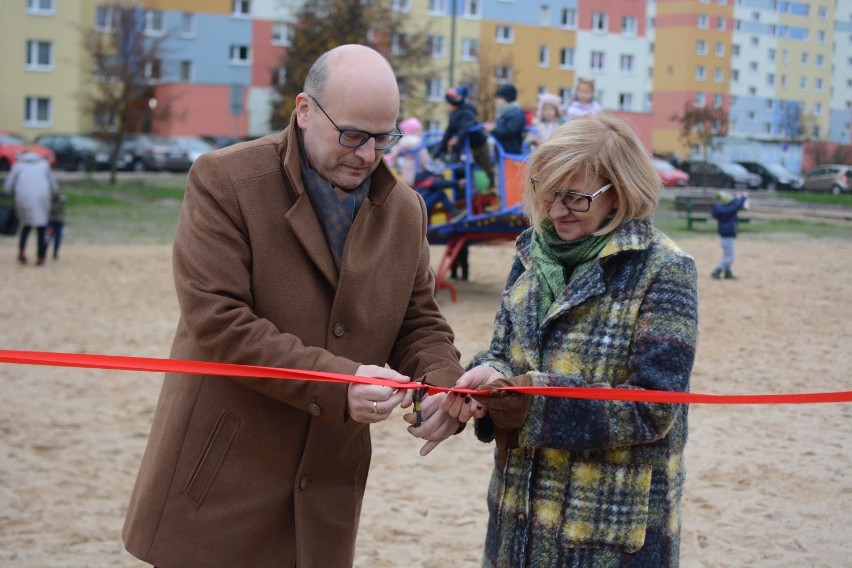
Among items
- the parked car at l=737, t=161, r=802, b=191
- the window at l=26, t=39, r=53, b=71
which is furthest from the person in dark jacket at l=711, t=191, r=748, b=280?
the window at l=26, t=39, r=53, b=71

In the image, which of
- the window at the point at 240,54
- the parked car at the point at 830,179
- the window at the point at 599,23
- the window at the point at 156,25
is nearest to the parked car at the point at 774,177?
the parked car at the point at 830,179

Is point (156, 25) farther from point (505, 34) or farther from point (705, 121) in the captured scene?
point (705, 121)

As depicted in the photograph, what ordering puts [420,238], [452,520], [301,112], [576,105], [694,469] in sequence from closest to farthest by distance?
[301,112] < [420,238] < [452,520] < [694,469] < [576,105]

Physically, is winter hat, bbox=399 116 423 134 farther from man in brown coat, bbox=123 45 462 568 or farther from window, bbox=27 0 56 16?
window, bbox=27 0 56 16

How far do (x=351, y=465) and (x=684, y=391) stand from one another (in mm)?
961

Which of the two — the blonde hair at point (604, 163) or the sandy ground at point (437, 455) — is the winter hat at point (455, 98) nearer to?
the sandy ground at point (437, 455)

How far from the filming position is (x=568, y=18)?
183 feet

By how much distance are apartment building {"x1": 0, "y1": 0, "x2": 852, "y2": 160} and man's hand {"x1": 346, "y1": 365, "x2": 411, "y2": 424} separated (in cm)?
3704

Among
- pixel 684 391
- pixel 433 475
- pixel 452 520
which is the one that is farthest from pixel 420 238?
pixel 433 475

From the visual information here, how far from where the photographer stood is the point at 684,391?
8.19 ft

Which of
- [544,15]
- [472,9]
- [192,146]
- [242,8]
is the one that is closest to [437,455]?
[192,146]

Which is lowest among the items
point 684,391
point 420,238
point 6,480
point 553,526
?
point 6,480

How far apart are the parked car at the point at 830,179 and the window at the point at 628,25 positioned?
17.1 meters

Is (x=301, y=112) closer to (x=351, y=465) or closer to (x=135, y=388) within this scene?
(x=351, y=465)
